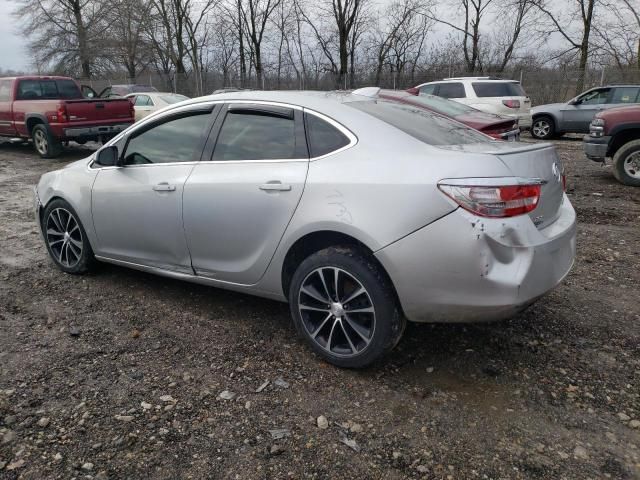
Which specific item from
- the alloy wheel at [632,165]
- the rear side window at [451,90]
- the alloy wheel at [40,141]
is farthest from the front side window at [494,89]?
the alloy wheel at [40,141]

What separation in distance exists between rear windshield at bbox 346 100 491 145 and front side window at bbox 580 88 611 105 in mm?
12465

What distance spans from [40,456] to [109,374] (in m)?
0.70

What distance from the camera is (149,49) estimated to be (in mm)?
35562

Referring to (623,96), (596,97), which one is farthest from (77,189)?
(596,97)

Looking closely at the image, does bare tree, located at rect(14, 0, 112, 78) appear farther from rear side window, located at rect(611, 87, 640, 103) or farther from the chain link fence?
rear side window, located at rect(611, 87, 640, 103)

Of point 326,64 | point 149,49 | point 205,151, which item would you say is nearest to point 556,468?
point 205,151

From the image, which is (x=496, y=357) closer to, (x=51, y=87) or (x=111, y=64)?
(x=51, y=87)

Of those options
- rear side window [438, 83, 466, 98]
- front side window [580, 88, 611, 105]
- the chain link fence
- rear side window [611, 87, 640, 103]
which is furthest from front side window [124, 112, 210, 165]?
the chain link fence

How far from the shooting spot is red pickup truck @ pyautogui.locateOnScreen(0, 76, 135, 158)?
450 inches

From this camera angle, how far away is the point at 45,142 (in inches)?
472

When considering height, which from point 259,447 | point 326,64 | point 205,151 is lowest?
point 259,447

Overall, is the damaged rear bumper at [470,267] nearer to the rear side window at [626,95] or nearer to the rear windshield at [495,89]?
the rear windshield at [495,89]

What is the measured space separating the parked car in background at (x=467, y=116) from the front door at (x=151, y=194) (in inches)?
157

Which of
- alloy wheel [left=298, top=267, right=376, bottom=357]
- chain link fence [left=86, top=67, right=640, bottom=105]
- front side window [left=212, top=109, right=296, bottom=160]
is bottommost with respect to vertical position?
alloy wheel [left=298, top=267, right=376, bottom=357]
